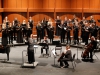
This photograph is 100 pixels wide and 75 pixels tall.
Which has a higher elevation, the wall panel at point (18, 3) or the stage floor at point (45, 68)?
the wall panel at point (18, 3)

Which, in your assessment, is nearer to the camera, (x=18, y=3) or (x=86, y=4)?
(x=86, y=4)

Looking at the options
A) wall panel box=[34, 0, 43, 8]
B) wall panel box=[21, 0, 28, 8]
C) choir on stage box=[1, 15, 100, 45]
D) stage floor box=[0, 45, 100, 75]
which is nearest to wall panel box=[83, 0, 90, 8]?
choir on stage box=[1, 15, 100, 45]

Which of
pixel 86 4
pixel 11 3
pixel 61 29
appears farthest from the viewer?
pixel 11 3

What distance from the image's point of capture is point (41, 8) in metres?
20.7

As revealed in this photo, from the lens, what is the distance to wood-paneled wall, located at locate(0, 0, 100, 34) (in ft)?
66.7

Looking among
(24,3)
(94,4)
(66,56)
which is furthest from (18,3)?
(66,56)

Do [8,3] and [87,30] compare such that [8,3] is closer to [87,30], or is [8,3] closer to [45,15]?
[45,15]

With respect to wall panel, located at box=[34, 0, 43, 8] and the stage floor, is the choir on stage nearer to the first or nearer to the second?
the stage floor

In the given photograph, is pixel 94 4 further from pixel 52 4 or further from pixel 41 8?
pixel 41 8

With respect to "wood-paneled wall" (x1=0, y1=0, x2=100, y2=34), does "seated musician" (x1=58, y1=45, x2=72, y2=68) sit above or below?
below

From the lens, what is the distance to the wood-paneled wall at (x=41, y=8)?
800 inches

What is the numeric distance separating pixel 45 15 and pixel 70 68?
9498mm

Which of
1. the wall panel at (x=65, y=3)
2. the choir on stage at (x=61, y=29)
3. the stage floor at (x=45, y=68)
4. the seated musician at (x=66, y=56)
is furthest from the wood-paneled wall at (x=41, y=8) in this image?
the seated musician at (x=66, y=56)

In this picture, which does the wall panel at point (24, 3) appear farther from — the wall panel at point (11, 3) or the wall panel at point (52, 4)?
the wall panel at point (52, 4)
